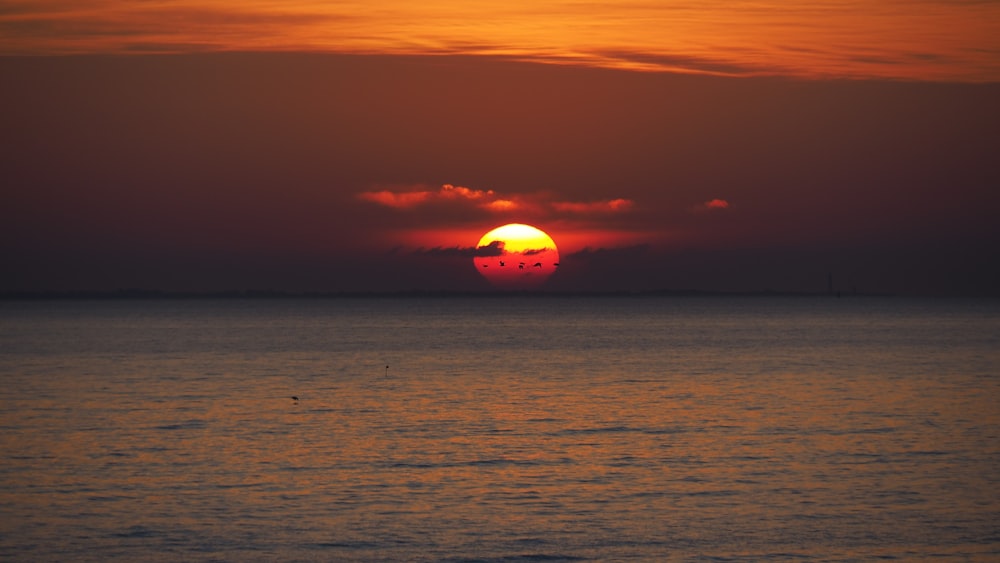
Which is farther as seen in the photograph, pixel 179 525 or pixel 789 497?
pixel 789 497

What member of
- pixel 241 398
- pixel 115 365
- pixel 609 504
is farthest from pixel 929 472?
pixel 115 365

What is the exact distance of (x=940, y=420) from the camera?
178 ft

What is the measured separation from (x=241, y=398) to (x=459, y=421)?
59.6 feet

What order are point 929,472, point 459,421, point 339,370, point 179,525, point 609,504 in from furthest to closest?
1. point 339,370
2. point 459,421
3. point 929,472
4. point 609,504
5. point 179,525

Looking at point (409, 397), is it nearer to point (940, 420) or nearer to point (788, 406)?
point (788, 406)

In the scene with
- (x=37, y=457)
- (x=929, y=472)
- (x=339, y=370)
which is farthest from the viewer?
(x=339, y=370)

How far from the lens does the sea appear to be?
29406 mm

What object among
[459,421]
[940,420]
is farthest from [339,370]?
[940,420]

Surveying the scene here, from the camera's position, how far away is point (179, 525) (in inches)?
1228

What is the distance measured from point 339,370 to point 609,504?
62.0 metres

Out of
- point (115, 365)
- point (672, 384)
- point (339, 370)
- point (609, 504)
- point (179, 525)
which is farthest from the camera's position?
point (115, 365)

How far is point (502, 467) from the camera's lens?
39.8 metres

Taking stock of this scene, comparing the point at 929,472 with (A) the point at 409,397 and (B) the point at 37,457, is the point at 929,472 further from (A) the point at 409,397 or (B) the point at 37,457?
(A) the point at 409,397

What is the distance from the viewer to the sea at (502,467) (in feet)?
96.5
